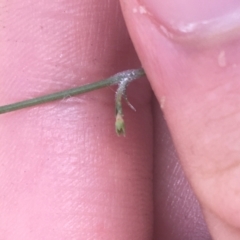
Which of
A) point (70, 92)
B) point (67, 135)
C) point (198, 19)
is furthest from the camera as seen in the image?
point (67, 135)

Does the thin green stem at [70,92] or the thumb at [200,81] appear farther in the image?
the thin green stem at [70,92]

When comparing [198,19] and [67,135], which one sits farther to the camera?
[67,135]

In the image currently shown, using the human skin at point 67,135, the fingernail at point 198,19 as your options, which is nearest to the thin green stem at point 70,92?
the human skin at point 67,135

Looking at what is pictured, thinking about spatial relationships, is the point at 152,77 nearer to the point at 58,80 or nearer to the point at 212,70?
the point at 212,70

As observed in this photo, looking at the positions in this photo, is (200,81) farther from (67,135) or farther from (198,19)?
(67,135)

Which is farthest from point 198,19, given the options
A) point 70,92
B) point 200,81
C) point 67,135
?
point 67,135

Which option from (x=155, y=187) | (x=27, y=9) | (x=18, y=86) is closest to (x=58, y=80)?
(x=18, y=86)

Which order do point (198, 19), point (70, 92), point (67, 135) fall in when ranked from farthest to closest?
point (67, 135) < point (70, 92) < point (198, 19)

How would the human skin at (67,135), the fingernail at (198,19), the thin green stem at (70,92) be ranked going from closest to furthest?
1. the fingernail at (198,19)
2. the thin green stem at (70,92)
3. the human skin at (67,135)

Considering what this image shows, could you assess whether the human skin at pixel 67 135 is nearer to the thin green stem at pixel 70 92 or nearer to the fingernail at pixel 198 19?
the thin green stem at pixel 70 92
